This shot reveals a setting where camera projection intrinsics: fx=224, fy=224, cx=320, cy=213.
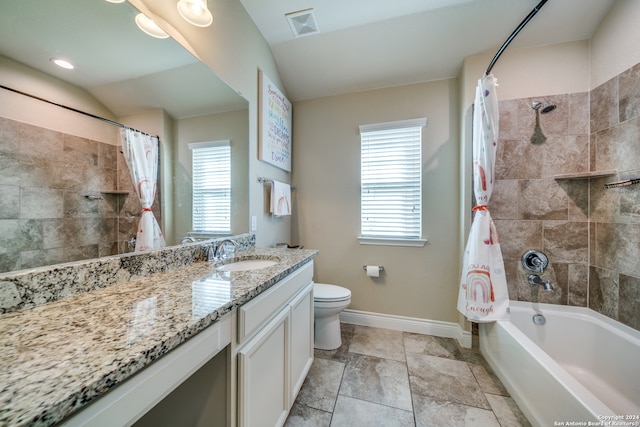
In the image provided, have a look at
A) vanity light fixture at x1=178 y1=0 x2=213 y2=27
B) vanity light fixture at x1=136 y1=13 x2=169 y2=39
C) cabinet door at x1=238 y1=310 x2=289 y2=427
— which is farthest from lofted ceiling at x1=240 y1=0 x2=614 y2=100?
cabinet door at x1=238 y1=310 x2=289 y2=427

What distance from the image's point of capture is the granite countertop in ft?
1.15

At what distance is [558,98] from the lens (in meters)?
1.74

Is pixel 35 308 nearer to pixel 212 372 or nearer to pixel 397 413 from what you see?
pixel 212 372

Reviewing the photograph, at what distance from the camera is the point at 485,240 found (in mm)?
1675

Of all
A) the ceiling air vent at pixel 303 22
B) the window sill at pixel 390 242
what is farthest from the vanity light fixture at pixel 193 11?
the window sill at pixel 390 242

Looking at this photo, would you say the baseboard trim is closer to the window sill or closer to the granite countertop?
the window sill

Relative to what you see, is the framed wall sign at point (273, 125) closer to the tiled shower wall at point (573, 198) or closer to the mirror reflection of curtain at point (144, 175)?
the mirror reflection of curtain at point (144, 175)

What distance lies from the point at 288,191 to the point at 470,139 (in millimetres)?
1669

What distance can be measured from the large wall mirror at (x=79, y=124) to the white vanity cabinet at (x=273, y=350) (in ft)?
2.09

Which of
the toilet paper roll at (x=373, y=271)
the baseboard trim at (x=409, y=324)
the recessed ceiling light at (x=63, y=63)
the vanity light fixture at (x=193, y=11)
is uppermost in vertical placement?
the vanity light fixture at (x=193, y=11)

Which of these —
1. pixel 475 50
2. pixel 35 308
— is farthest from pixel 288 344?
pixel 475 50

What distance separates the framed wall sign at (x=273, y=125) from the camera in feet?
6.08

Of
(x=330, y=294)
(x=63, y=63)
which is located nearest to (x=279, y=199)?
(x=330, y=294)

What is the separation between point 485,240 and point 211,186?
1.99 meters
